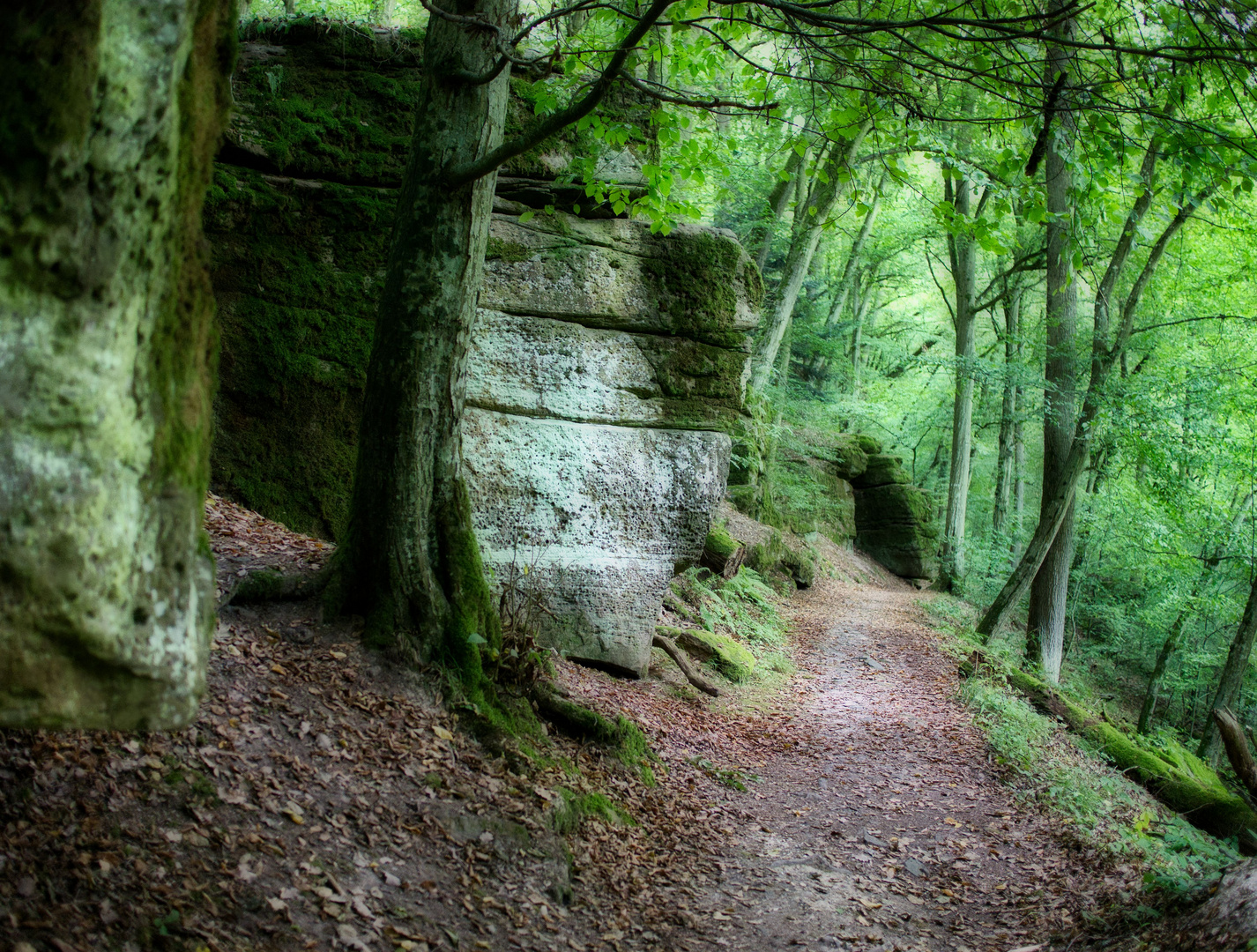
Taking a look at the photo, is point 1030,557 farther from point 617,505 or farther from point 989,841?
point 617,505

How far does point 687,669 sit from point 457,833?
4.65m

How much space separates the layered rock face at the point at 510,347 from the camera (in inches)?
279

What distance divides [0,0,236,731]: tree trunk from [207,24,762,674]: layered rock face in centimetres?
508

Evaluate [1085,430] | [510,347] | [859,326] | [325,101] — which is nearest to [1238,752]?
[510,347]

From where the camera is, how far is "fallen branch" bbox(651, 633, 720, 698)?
28.7 feet

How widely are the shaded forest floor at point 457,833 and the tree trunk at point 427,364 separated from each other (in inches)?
13.7

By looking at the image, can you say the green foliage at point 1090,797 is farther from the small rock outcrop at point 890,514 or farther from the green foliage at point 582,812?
the small rock outcrop at point 890,514

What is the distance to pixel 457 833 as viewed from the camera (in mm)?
4383

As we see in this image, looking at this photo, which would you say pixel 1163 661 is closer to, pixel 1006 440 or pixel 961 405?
pixel 961 405

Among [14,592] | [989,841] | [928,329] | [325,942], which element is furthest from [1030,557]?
[928,329]

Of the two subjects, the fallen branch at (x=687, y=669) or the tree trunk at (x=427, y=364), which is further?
the fallen branch at (x=687, y=669)

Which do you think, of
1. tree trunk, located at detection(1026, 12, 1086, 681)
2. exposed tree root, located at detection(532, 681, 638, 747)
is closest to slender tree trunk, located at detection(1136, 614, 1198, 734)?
tree trunk, located at detection(1026, 12, 1086, 681)

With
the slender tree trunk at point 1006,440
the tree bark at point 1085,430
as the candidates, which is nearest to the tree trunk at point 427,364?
the tree bark at point 1085,430

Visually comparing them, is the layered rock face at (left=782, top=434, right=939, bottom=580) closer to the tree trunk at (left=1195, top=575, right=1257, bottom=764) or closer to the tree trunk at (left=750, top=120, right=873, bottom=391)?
the tree trunk at (left=750, top=120, right=873, bottom=391)
